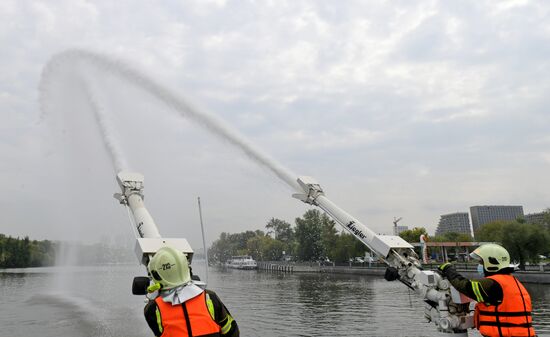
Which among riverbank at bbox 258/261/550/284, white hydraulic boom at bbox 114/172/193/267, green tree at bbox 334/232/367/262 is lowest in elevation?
riverbank at bbox 258/261/550/284

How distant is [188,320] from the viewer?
14.4 feet

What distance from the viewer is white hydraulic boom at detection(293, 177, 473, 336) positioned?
10.3 meters

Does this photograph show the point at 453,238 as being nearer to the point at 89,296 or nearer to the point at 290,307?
the point at 290,307

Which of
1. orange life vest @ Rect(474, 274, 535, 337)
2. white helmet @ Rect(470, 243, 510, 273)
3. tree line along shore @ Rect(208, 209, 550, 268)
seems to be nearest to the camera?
orange life vest @ Rect(474, 274, 535, 337)

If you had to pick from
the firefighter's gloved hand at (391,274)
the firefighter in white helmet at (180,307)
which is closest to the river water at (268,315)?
the firefighter's gloved hand at (391,274)

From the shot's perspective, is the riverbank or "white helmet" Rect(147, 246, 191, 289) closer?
"white helmet" Rect(147, 246, 191, 289)

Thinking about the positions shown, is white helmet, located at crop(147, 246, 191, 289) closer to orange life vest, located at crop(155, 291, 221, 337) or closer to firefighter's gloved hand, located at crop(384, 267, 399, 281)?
orange life vest, located at crop(155, 291, 221, 337)

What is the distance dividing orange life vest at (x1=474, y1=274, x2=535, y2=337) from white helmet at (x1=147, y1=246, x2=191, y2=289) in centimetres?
552

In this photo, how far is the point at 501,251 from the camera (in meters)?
7.54

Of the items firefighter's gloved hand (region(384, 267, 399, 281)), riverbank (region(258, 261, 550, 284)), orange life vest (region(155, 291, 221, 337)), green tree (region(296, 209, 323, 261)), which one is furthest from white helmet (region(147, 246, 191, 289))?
green tree (region(296, 209, 323, 261))

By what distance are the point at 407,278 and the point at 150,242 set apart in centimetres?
771

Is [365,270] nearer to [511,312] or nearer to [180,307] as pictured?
[511,312]

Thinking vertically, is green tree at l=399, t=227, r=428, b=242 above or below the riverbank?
above

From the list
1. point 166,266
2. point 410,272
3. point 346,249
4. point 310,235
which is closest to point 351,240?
point 346,249
